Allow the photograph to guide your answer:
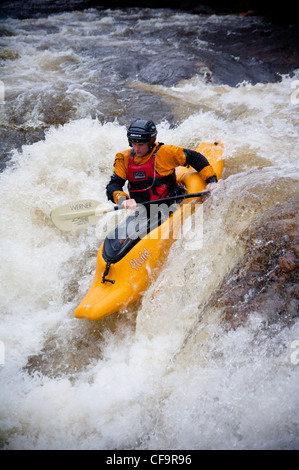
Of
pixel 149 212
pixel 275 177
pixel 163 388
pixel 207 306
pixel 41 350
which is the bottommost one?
pixel 41 350

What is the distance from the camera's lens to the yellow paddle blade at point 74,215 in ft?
11.2

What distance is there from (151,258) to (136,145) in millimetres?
1105

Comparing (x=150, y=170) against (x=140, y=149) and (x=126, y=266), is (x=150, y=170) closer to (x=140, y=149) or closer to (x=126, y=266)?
(x=140, y=149)

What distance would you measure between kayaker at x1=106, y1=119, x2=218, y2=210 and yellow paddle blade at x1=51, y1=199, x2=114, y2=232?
1.06 feet

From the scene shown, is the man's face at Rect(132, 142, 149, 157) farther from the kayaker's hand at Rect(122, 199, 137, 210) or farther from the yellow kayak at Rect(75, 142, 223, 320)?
the yellow kayak at Rect(75, 142, 223, 320)

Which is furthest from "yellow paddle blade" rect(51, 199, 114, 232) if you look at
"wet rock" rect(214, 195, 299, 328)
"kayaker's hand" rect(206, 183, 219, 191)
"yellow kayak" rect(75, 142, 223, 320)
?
"wet rock" rect(214, 195, 299, 328)

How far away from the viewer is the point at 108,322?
2.87m

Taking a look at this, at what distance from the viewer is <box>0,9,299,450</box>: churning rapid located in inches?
73.9

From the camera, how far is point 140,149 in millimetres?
3033

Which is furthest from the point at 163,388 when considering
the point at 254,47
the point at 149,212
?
the point at 254,47

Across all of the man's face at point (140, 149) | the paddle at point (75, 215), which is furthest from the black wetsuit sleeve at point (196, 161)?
the paddle at point (75, 215)

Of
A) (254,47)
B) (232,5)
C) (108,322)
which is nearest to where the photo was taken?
(108,322)

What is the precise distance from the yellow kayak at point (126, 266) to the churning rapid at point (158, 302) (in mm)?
134

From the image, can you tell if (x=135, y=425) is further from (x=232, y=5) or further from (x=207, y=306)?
(x=232, y=5)
